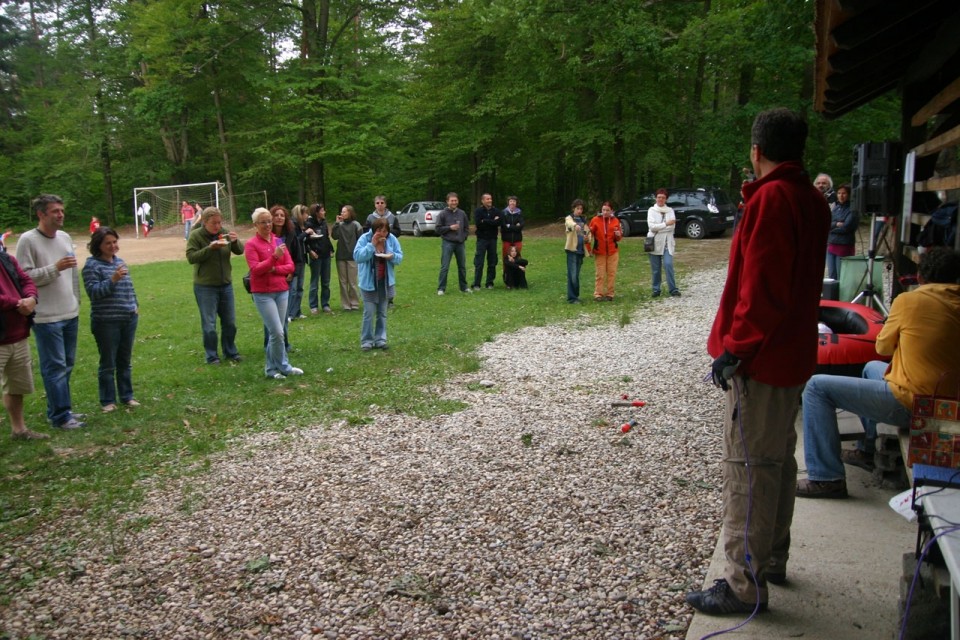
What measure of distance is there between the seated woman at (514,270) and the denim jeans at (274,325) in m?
7.05

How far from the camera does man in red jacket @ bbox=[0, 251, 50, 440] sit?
5.65 metres

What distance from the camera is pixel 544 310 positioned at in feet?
39.5

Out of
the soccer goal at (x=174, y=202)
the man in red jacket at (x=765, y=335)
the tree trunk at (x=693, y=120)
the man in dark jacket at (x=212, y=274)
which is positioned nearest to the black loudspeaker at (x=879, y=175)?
the man in red jacket at (x=765, y=335)

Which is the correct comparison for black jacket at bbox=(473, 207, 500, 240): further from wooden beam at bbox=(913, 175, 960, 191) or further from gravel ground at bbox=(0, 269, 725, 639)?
wooden beam at bbox=(913, 175, 960, 191)

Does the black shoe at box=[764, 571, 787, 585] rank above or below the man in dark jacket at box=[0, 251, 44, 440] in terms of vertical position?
below

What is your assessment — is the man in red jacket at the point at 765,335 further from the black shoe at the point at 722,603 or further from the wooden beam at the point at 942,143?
the wooden beam at the point at 942,143

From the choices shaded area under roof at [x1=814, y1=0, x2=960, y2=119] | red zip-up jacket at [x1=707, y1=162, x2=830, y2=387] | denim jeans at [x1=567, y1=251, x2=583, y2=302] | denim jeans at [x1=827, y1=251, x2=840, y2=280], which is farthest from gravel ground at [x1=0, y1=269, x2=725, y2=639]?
denim jeans at [x1=567, y1=251, x2=583, y2=302]

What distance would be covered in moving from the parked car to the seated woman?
1732 centimetres

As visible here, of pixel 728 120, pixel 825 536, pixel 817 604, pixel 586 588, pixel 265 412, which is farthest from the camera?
pixel 728 120

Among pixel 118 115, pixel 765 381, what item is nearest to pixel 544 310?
pixel 765 381

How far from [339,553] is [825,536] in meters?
2.63

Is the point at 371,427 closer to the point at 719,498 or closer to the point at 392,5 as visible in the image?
the point at 719,498

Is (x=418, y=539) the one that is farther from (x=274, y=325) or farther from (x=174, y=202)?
(x=174, y=202)

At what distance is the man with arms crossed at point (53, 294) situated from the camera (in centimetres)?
614
